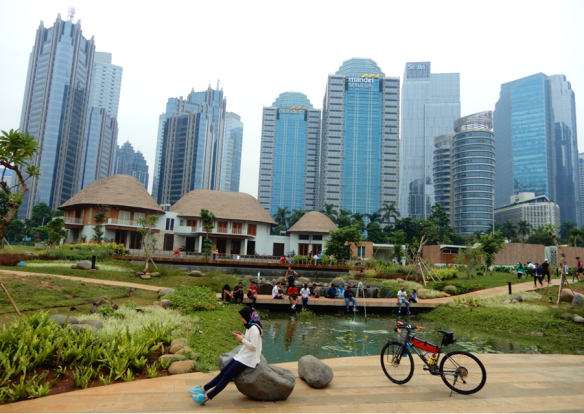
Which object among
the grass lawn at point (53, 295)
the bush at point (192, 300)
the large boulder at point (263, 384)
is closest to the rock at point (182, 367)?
the large boulder at point (263, 384)

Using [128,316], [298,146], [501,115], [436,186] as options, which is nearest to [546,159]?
[501,115]

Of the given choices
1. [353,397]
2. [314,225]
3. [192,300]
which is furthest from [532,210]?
[353,397]

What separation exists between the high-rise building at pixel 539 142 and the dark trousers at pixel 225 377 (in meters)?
190

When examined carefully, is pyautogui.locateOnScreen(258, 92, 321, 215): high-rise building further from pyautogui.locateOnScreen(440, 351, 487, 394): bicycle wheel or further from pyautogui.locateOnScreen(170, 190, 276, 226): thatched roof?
pyautogui.locateOnScreen(440, 351, 487, 394): bicycle wheel

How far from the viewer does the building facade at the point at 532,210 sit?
12375cm

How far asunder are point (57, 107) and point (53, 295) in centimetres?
12959

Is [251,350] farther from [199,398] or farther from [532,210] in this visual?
[532,210]

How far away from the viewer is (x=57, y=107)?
116 m

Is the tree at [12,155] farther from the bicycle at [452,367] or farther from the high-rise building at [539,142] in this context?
the high-rise building at [539,142]

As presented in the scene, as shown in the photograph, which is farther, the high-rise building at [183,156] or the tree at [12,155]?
the high-rise building at [183,156]

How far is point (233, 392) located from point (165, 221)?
40530 millimetres

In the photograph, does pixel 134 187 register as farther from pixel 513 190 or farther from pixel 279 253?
pixel 513 190

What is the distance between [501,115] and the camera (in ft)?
612

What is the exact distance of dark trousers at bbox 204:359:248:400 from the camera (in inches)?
191
